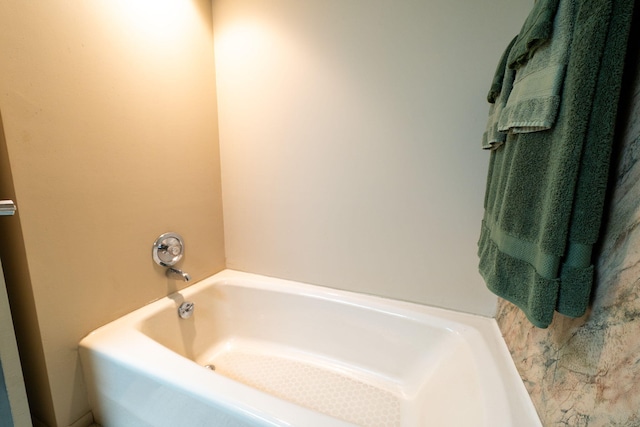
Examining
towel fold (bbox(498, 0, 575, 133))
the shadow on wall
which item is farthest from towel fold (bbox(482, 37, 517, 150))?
the shadow on wall

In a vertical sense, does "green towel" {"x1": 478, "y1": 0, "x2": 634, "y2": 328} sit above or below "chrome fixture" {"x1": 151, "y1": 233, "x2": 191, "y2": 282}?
above

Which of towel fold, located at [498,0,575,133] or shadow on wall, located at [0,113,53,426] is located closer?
towel fold, located at [498,0,575,133]

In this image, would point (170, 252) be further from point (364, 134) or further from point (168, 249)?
point (364, 134)

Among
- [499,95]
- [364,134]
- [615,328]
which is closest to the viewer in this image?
[615,328]

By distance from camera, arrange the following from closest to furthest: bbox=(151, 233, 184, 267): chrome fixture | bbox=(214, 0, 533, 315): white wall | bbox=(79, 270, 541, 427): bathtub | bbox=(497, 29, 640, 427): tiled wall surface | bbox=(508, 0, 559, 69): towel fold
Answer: bbox=(497, 29, 640, 427): tiled wall surface < bbox=(508, 0, 559, 69): towel fold < bbox=(79, 270, 541, 427): bathtub < bbox=(214, 0, 533, 315): white wall < bbox=(151, 233, 184, 267): chrome fixture

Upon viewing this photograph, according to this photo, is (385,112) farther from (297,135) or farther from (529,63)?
(529,63)

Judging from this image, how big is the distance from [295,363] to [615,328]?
4.30 ft

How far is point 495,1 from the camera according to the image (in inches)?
39.3

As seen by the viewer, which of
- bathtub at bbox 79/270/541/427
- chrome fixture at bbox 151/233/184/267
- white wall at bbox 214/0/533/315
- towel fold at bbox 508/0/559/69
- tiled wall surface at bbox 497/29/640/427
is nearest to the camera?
tiled wall surface at bbox 497/29/640/427

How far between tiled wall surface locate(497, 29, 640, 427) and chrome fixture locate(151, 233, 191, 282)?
1.38m

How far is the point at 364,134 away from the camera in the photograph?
125 centimetres

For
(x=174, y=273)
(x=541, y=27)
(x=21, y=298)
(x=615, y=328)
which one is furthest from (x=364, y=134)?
(x=21, y=298)

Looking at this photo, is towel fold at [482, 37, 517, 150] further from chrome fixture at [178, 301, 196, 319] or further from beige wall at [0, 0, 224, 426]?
chrome fixture at [178, 301, 196, 319]

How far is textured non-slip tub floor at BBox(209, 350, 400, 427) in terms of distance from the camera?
114 centimetres
